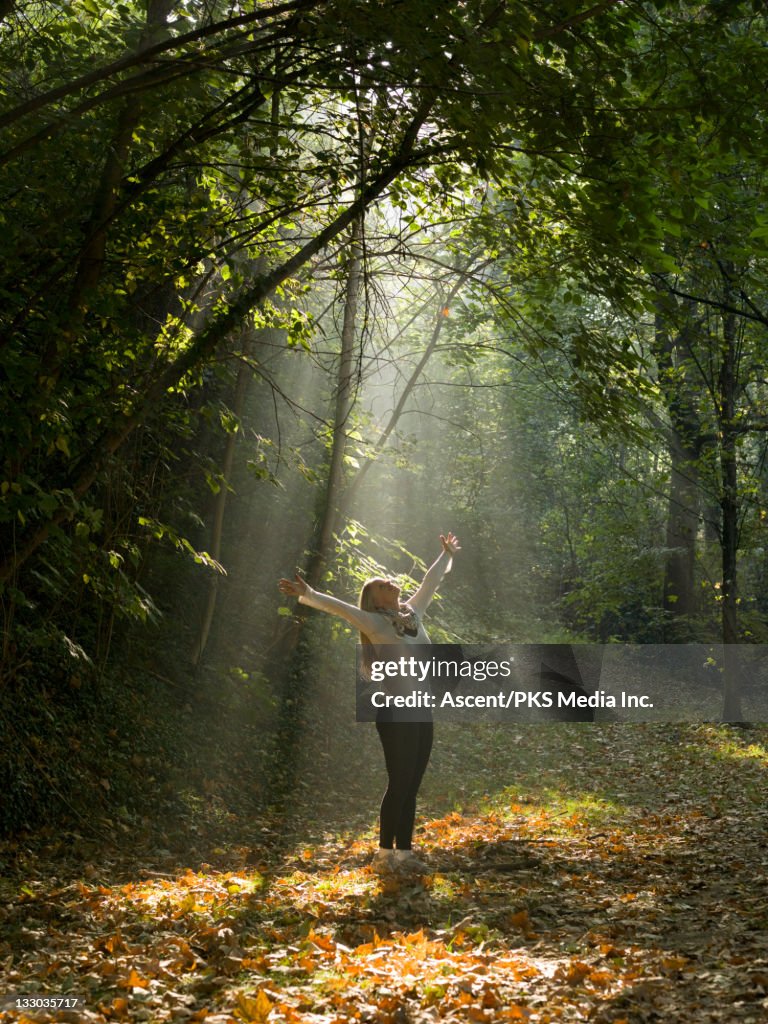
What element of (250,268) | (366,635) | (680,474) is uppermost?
(250,268)

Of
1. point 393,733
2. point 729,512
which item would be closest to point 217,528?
point 393,733

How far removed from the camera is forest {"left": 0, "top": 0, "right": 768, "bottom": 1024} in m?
4.67

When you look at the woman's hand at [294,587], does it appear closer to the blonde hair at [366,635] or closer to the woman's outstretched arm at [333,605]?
the woman's outstretched arm at [333,605]

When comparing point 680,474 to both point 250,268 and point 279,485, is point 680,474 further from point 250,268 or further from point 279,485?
point 250,268

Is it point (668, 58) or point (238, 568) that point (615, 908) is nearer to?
point (668, 58)

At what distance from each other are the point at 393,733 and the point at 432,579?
146cm

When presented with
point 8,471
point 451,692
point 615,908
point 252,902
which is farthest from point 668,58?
point 451,692

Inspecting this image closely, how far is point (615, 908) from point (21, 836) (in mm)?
4454

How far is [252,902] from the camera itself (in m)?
5.98

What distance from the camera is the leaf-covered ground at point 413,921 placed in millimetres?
4094

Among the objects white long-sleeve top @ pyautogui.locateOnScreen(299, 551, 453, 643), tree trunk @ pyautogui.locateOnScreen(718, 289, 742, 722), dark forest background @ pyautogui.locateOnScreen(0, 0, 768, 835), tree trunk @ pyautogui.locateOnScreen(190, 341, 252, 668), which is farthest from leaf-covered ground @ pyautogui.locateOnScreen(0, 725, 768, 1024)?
tree trunk @ pyautogui.locateOnScreen(718, 289, 742, 722)

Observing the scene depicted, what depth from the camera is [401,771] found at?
21.6ft

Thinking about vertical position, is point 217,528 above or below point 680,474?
below

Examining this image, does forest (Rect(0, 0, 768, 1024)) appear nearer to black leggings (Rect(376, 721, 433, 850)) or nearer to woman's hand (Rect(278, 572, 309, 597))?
black leggings (Rect(376, 721, 433, 850))
